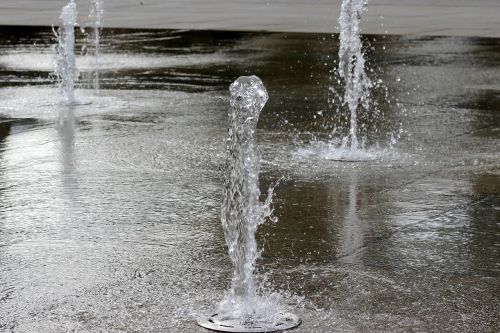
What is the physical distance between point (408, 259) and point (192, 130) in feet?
13.4

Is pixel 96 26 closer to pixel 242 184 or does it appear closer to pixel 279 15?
pixel 279 15

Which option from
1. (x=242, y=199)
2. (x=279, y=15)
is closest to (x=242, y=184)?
(x=242, y=199)

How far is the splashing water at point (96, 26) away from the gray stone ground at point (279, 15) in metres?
0.19

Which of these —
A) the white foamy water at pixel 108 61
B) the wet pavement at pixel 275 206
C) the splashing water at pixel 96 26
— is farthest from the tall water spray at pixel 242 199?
the white foamy water at pixel 108 61

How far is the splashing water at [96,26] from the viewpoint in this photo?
43.9 ft

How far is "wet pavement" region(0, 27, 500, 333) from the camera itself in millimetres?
4902

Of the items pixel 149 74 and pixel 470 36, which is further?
pixel 470 36

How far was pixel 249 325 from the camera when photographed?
460 centimetres

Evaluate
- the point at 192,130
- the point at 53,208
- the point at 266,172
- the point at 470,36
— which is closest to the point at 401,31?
the point at 470,36

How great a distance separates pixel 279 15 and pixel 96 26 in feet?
14.6

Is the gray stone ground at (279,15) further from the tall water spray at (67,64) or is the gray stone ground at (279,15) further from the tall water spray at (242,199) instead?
the tall water spray at (242,199)

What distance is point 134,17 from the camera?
73.5 ft

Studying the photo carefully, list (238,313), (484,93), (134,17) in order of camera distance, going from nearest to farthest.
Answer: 1. (238,313)
2. (484,93)
3. (134,17)

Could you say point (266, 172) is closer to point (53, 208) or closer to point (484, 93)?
point (53, 208)
